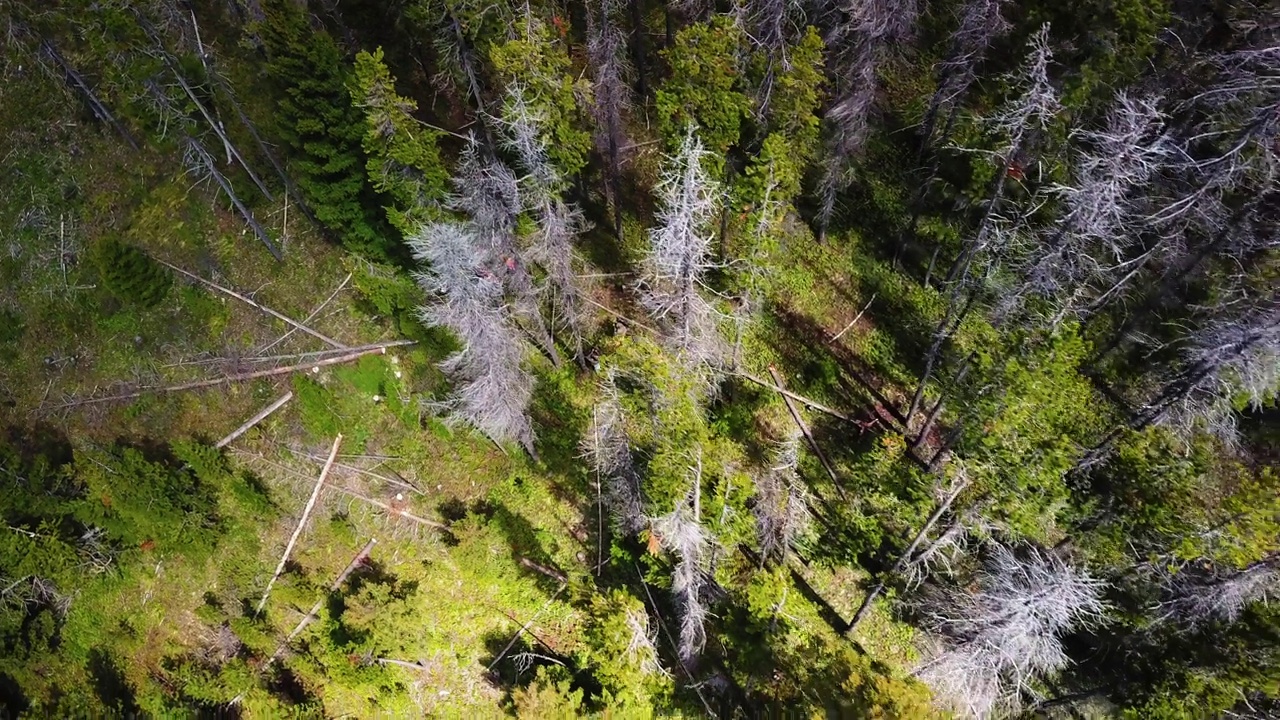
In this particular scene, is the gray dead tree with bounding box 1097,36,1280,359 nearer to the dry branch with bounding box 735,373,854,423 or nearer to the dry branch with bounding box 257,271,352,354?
the dry branch with bounding box 735,373,854,423

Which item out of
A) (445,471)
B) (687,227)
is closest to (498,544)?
(445,471)

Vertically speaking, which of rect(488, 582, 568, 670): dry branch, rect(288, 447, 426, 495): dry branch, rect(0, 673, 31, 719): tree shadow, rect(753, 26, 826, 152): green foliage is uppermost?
rect(753, 26, 826, 152): green foliage

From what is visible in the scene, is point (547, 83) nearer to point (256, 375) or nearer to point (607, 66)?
point (607, 66)

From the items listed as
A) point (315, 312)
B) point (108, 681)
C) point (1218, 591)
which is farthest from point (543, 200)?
point (108, 681)

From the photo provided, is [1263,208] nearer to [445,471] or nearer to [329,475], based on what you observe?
[445,471]

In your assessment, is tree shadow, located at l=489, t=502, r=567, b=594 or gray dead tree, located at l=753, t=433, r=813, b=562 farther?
tree shadow, located at l=489, t=502, r=567, b=594

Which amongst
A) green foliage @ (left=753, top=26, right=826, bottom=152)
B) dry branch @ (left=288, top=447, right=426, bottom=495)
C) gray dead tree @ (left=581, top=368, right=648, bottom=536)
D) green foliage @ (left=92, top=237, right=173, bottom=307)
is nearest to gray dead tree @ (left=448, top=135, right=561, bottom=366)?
gray dead tree @ (left=581, top=368, right=648, bottom=536)
